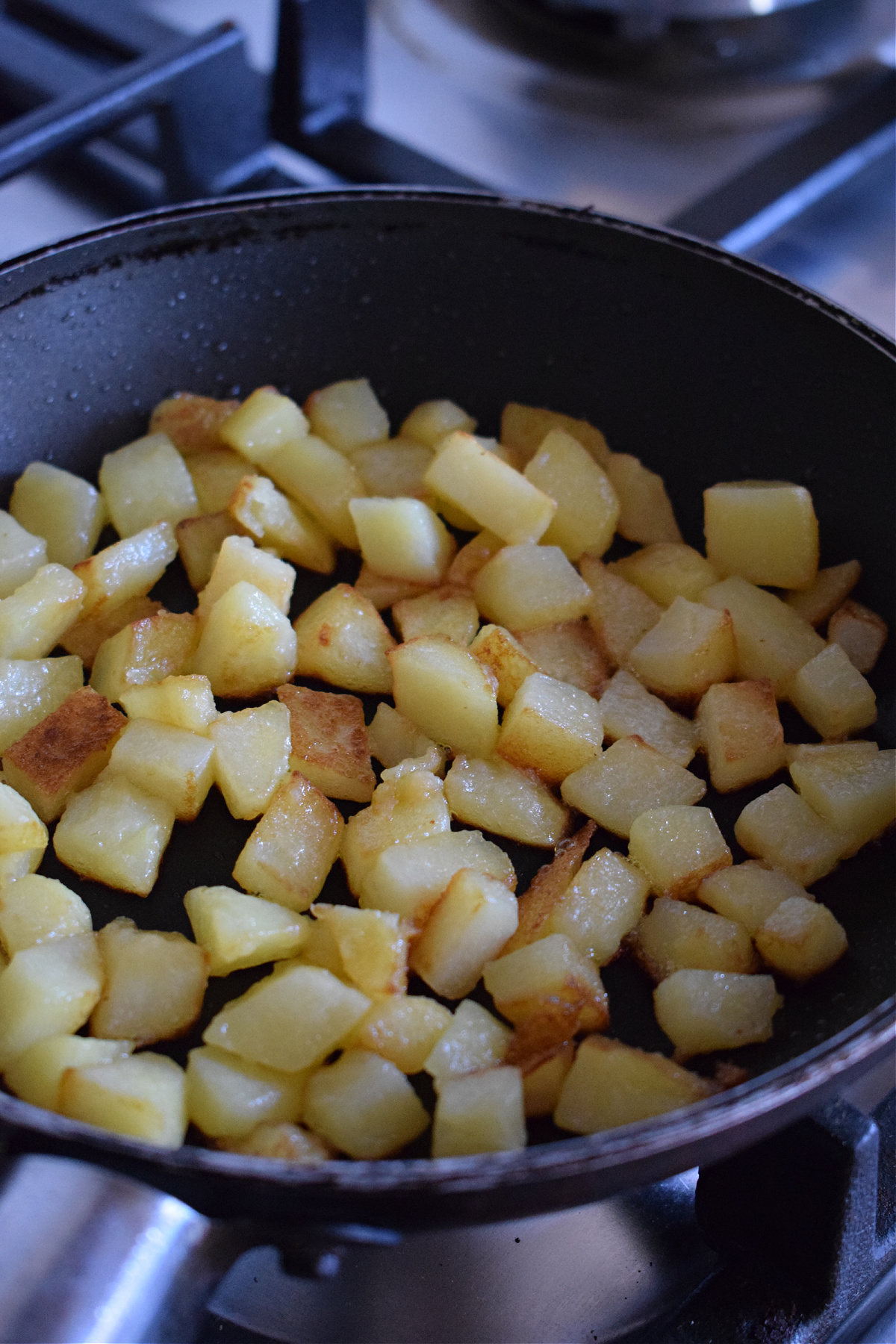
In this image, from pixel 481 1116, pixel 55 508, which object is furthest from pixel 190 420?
pixel 481 1116

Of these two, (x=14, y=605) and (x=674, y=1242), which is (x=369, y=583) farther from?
(x=674, y=1242)

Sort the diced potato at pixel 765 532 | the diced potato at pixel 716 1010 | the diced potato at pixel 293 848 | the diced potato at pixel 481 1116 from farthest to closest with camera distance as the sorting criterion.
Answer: the diced potato at pixel 765 532 < the diced potato at pixel 293 848 < the diced potato at pixel 716 1010 < the diced potato at pixel 481 1116

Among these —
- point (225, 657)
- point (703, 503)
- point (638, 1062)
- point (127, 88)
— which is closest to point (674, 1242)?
point (638, 1062)

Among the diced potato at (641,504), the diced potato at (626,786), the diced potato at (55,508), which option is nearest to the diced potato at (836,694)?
the diced potato at (626,786)

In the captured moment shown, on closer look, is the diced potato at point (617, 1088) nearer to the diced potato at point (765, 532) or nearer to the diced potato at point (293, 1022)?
the diced potato at point (293, 1022)

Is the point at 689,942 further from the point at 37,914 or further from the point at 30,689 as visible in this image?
the point at 30,689

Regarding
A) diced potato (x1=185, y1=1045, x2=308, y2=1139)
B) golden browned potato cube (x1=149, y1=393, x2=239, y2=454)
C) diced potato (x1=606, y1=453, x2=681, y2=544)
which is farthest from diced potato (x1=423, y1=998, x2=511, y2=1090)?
golden browned potato cube (x1=149, y1=393, x2=239, y2=454)
